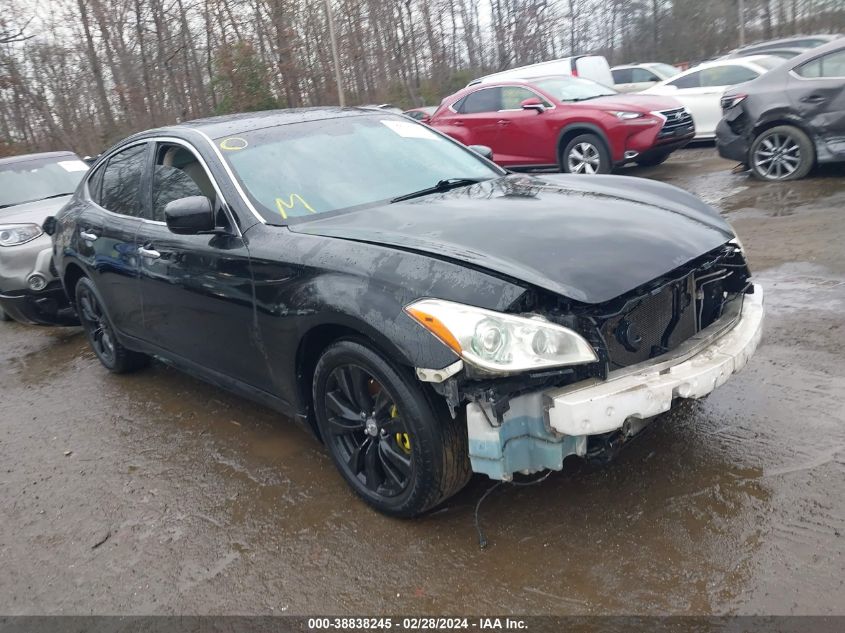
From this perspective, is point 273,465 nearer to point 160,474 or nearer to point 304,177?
point 160,474

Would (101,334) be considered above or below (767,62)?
below

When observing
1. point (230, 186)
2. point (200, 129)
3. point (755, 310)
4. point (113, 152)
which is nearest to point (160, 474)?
point (230, 186)

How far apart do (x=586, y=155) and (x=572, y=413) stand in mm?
8656

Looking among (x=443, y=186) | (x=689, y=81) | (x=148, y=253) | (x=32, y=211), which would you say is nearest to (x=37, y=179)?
(x=32, y=211)

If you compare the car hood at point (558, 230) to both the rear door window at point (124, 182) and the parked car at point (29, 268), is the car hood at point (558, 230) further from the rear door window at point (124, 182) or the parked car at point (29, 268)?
the parked car at point (29, 268)

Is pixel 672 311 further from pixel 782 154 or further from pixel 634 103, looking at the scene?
pixel 634 103

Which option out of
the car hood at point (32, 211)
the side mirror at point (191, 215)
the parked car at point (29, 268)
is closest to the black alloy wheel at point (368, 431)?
the side mirror at point (191, 215)

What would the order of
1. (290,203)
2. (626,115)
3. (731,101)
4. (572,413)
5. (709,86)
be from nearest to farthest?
1. (572,413)
2. (290,203)
3. (731,101)
4. (626,115)
5. (709,86)

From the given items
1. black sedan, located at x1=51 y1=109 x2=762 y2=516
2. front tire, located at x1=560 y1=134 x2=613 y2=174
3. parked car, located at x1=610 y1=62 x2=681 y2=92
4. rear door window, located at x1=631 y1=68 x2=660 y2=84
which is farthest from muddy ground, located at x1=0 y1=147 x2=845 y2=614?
rear door window, located at x1=631 y1=68 x2=660 y2=84

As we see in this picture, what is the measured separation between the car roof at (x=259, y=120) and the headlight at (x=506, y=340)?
6.94ft

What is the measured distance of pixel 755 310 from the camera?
3.33m

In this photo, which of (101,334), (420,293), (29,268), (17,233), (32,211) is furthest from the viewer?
(32,211)

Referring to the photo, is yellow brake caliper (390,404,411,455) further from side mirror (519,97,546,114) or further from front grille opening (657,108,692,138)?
side mirror (519,97,546,114)

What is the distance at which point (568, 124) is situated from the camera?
34.8 ft
